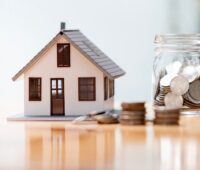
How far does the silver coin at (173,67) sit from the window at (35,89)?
39 cm

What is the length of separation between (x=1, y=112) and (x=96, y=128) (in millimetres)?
379

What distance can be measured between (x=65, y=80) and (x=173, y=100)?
0.99 ft

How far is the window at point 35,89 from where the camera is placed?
50.7 inches

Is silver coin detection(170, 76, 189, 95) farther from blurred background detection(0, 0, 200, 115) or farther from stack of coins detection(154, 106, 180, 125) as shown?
blurred background detection(0, 0, 200, 115)

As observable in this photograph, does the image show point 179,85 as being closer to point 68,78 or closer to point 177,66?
point 177,66

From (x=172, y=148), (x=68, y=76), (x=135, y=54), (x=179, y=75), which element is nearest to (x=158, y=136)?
(x=172, y=148)

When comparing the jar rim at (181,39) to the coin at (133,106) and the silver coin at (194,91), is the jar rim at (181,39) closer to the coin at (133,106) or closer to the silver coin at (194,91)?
the silver coin at (194,91)

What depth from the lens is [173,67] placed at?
154cm

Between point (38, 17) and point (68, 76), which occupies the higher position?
point (38, 17)

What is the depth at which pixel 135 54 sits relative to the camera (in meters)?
2.04

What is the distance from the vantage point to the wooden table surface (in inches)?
30.7

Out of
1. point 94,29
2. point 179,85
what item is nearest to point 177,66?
point 179,85

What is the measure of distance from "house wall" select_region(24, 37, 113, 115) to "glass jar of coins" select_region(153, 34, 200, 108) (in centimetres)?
23

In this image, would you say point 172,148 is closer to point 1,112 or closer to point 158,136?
point 158,136
